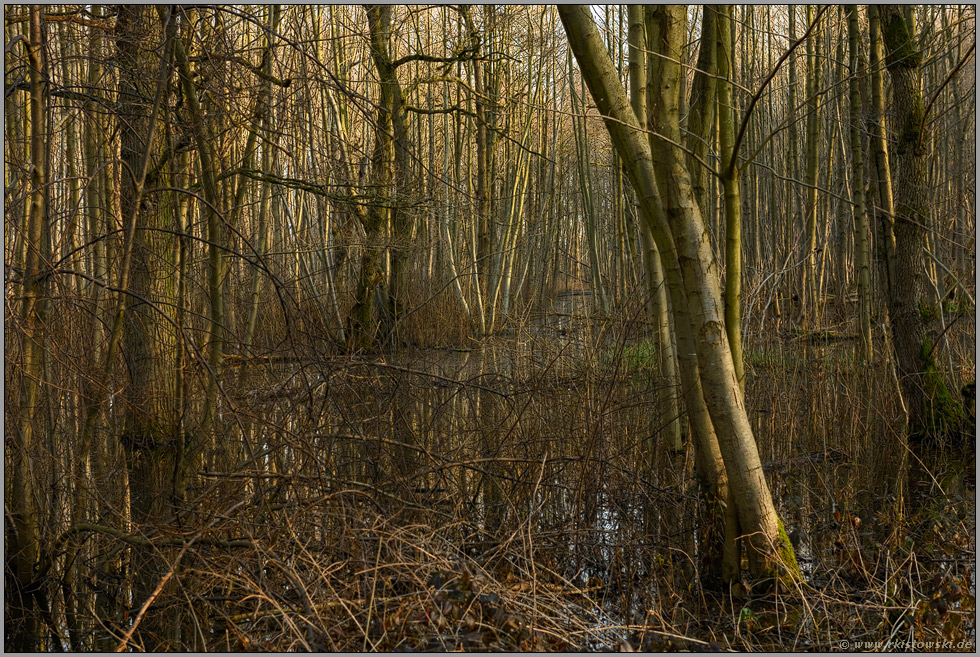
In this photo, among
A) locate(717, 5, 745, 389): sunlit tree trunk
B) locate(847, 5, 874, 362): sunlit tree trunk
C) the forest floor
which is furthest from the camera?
locate(847, 5, 874, 362): sunlit tree trunk

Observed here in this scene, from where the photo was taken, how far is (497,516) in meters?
3.97

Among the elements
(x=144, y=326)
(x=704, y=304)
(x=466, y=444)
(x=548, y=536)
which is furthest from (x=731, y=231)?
(x=144, y=326)

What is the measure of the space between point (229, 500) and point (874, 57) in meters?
5.64

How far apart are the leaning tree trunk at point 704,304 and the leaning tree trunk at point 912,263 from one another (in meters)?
3.13

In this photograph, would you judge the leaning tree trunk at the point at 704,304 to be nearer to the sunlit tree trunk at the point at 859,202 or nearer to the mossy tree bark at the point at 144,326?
the mossy tree bark at the point at 144,326

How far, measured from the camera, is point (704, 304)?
10.1 feet

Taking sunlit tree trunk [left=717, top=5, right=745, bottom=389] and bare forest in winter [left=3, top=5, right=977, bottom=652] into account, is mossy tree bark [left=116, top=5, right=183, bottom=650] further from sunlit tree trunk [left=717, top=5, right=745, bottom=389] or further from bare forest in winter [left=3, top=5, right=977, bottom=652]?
sunlit tree trunk [left=717, top=5, right=745, bottom=389]

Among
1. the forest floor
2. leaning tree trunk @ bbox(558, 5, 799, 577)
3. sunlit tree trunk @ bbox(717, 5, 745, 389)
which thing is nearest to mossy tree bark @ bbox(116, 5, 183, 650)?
the forest floor

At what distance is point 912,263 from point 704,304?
3496 millimetres

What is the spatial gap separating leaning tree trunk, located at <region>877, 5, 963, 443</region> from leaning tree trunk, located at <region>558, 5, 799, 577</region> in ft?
10.3

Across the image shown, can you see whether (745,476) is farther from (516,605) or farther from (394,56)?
(394,56)

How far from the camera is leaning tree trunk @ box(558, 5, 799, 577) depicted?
3.04 m

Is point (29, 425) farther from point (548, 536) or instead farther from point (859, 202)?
A: point (859, 202)

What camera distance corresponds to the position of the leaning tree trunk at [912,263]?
18.2ft
